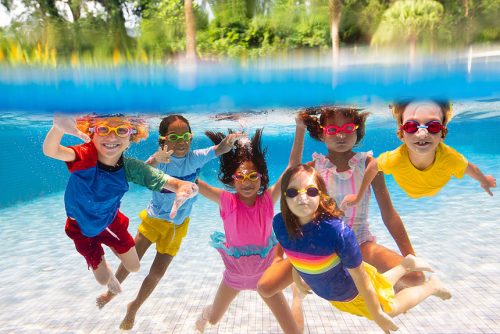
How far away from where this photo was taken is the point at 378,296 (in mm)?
4195

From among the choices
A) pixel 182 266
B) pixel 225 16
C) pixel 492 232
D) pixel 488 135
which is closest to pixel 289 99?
pixel 225 16

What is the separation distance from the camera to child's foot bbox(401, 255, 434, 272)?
14.8 feet

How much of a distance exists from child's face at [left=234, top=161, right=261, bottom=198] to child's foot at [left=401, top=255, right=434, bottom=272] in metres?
1.93

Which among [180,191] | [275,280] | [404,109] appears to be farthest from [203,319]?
[404,109]

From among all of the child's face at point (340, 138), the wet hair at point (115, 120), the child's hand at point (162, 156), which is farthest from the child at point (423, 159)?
the wet hair at point (115, 120)

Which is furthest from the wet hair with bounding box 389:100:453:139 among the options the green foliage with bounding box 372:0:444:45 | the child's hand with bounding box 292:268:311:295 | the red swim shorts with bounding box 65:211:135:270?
the red swim shorts with bounding box 65:211:135:270

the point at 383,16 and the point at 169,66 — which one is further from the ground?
the point at 383,16

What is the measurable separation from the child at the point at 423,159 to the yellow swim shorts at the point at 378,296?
1.10 metres

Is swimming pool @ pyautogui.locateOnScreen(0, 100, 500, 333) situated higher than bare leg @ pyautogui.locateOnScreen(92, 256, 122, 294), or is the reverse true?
bare leg @ pyautogui.locateOnScreen(92, 256, 122, 294)

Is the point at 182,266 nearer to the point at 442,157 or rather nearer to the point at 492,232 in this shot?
the point at 442,157

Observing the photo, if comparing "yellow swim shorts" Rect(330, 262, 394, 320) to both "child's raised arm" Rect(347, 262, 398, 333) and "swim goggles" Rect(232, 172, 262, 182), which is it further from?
"swim goggles" Rect(232, 172, 262, 182)

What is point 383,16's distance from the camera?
6199mm

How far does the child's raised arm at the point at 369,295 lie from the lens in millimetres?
4047

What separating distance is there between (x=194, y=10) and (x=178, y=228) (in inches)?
119
